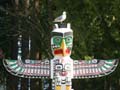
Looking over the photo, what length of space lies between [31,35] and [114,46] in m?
2.68

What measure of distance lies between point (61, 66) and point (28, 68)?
2.54 feet

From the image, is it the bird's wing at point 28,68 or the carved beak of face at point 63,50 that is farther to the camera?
the bird's wing at point 28,68

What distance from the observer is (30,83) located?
14539 mm

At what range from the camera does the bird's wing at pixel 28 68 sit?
10.8m

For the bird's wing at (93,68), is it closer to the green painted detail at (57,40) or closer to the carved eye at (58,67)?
the carved eye at (58,67)

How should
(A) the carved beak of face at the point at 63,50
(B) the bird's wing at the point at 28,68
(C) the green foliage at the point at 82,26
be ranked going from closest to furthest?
1. (A) the carved beak of face at the point at 63,50
2. (B) the bird's wing at the point at 28,68
3. (C) the green foliage at the point at 82,26

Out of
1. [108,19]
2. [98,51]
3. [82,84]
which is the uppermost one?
[108,19]

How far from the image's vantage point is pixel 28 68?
35.7 feet

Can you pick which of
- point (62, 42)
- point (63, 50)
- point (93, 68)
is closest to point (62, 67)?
point (63, 50)

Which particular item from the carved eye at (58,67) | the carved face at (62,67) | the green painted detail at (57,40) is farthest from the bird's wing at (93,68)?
the green painted detail at (57,40)

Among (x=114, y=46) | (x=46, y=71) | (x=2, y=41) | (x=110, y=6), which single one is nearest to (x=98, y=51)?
(x=114, y=46)

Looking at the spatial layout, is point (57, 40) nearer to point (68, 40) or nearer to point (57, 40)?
point (57, 40)

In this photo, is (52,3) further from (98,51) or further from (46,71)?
(46,71)

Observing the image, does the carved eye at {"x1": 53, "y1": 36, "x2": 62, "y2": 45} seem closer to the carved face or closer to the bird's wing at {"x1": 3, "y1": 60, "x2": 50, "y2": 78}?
the carved face
